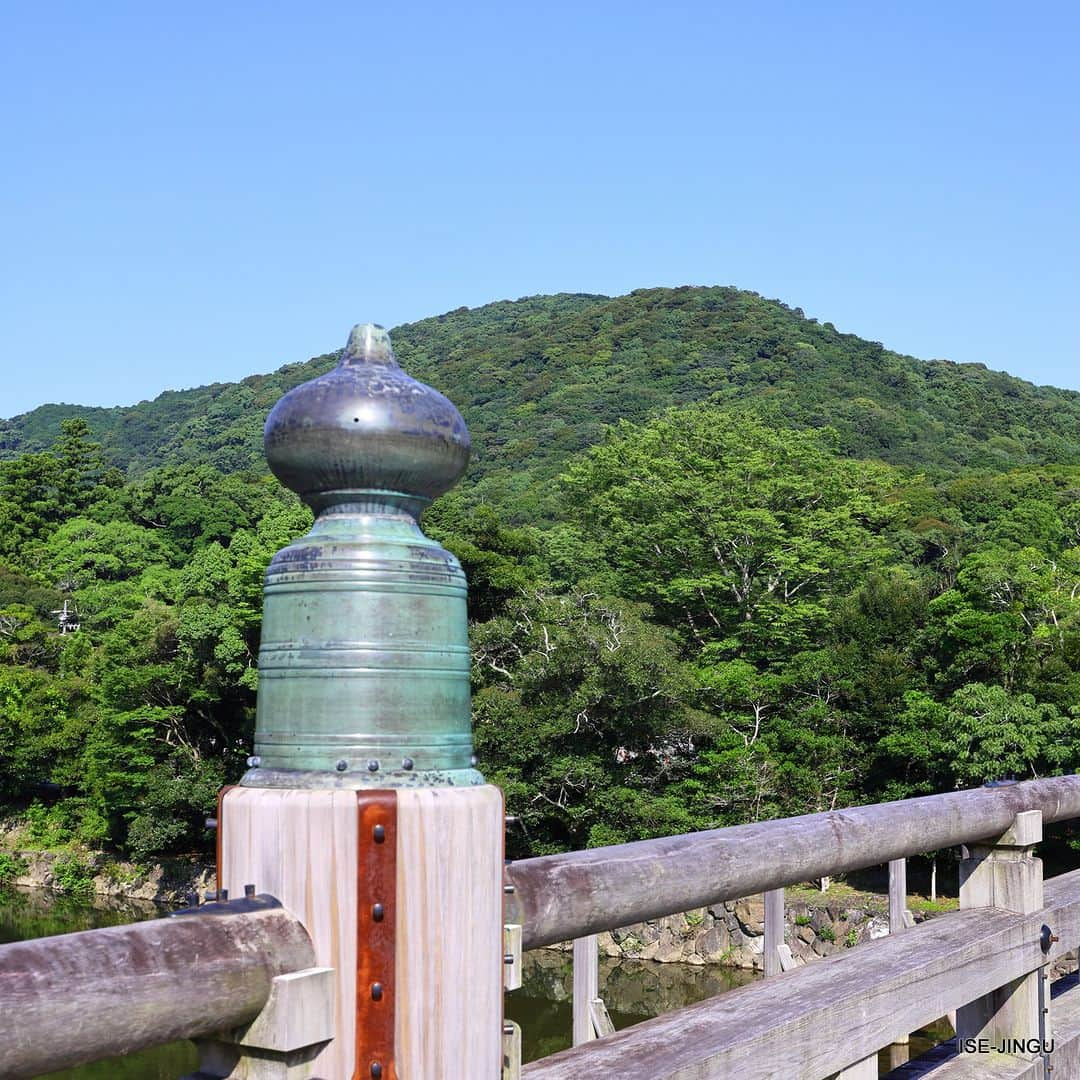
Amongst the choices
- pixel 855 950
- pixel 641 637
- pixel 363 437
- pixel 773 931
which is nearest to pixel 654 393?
pixel 641 637

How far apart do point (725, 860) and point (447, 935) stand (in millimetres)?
948

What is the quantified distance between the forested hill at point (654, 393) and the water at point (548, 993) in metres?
33.2

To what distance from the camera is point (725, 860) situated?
7.65ft

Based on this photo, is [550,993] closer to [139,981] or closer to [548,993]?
[548,993]

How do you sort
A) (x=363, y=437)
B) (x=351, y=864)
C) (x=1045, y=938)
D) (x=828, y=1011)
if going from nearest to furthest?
(x=351, y=864), (x=363, y=437), (x=828, y=1011), (x=1045, y=938)

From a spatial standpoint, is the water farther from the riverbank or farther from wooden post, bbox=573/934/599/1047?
wooden post, bbox=573/934/599/1047

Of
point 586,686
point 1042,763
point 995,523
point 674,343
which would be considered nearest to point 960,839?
point 586,686

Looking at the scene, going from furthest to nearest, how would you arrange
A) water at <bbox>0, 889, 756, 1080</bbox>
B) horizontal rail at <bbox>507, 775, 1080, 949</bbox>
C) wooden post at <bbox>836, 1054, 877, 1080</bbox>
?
water at <bbox>0, 889, 756, 1080</bbox> < wooden post at <bbox>836, 1054, 877, 1080</bbox> < horizontal rail at <bbox>507, 775, 1080, 949</bbox>

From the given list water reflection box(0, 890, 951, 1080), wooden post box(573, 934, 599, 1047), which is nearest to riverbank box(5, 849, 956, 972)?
water reflection box(0, 890, 951, 1080)

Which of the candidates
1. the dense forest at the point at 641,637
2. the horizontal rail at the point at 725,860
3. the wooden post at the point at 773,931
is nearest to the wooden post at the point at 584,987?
the horizontal rail at the point at 725,860

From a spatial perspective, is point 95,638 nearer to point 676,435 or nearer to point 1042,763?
point 676,435

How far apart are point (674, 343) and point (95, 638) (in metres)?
57.1

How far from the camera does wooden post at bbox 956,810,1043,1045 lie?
345 centimetres

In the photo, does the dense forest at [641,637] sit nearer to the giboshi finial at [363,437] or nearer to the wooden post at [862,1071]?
the wooden post at [862,1071]
